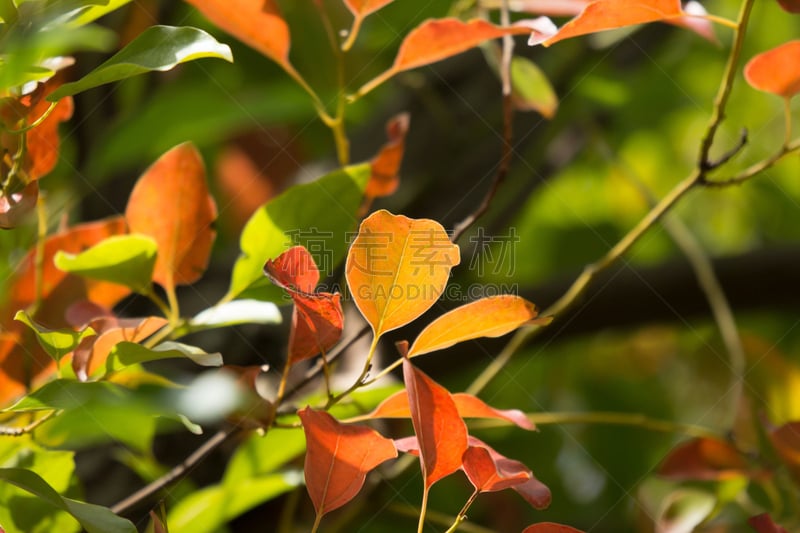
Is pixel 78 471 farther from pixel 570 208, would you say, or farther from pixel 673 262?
pixel 570 208

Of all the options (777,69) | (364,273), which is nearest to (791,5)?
(777,69)

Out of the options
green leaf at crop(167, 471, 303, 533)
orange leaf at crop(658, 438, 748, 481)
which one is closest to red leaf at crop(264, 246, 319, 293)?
green leaf at crop(167, 471, 303, 533)

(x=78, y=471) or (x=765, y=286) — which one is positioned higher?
(x=78, y=471)

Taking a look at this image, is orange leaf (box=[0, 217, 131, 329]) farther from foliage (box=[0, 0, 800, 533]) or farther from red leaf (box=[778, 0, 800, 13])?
red leaf (box=[778, 0, 800, 13])

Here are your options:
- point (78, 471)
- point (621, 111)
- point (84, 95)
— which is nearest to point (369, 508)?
point (78, 471)

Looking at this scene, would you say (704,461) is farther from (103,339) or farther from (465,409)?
(103,339)

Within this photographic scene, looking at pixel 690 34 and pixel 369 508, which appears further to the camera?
pixel 690 34

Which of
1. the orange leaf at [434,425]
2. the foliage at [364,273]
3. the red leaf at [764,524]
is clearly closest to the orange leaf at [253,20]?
the foliage at [364,273]
